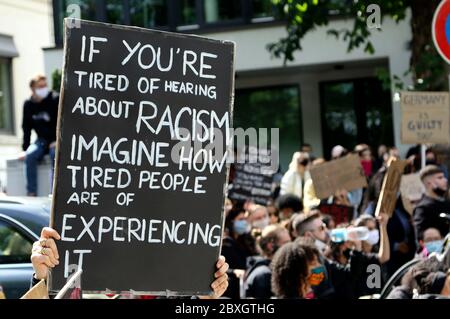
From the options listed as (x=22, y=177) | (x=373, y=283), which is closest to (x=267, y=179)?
(x=22, y=177)

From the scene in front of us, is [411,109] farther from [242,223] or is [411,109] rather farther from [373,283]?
[373,283]

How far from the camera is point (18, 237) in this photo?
6.96 meters

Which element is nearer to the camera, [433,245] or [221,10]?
[433,245]

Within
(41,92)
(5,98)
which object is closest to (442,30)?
(41,92)

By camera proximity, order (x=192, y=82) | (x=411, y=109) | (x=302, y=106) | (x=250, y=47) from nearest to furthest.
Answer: (x=192, y=82) < (x=411, y=109) < (x=250, y=47) < (x=302, y=106)

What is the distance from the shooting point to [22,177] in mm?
13133

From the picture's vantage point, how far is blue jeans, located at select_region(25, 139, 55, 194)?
1212 cm

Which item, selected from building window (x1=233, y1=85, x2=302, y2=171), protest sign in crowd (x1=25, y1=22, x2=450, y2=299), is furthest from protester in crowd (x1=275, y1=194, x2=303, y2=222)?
building window (x1=233, y1=85, x2=302, y2=171)

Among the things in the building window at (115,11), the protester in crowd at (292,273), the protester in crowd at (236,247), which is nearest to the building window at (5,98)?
the building window at (115,11)

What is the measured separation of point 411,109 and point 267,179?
1.92 metres

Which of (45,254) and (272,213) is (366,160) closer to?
(272,213)

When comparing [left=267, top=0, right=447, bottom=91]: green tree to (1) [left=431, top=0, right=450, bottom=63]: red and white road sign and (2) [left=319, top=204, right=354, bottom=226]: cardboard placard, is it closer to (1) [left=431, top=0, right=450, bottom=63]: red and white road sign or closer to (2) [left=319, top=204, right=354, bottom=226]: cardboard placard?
(2) [left=319, top=204, right=354, bottom=226]: cardboard placard

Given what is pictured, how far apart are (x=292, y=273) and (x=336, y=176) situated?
375 cm

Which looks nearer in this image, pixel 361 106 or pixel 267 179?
pixel 267 179
